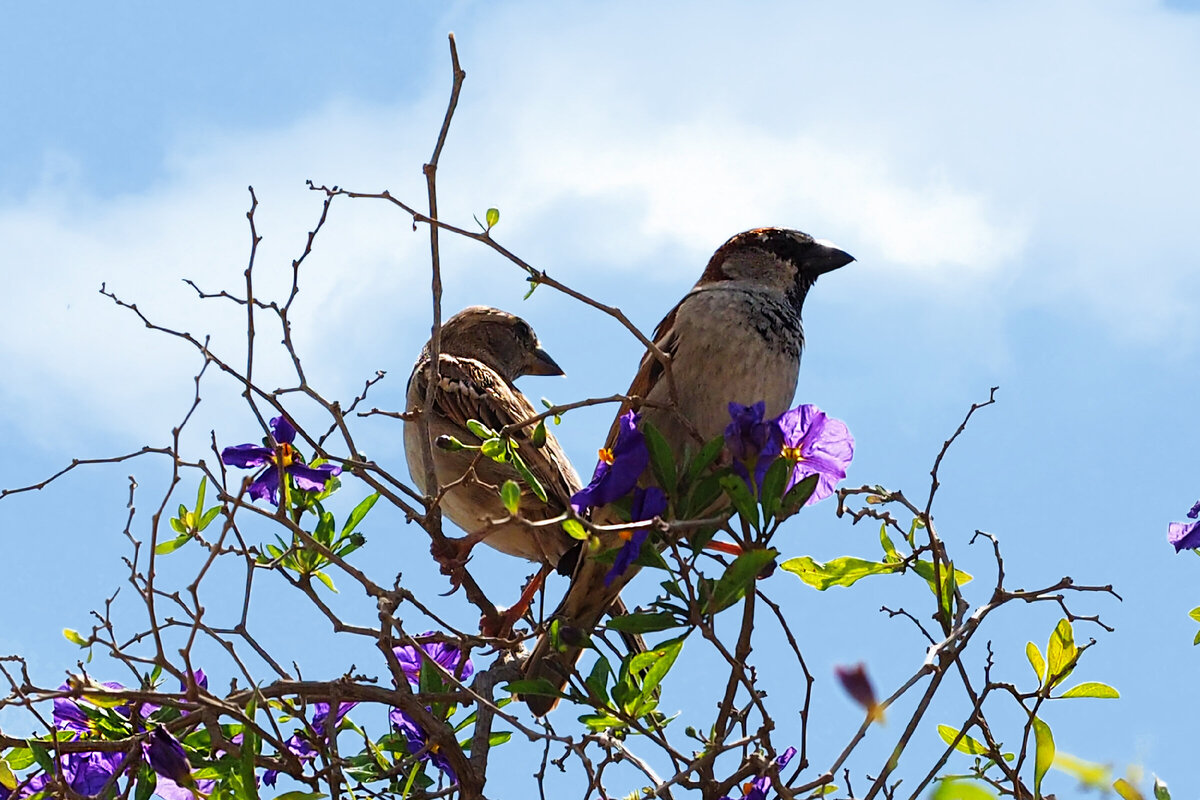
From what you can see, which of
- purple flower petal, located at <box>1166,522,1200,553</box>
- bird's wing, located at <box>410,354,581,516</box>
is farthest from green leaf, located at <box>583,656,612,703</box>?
bird's wing, located at <box>410,354,581,516</box>

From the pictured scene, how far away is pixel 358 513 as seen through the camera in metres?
2.36

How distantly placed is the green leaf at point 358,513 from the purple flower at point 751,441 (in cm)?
88

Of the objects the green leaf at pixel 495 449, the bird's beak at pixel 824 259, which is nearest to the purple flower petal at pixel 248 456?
the green leaf at pixel 495 449

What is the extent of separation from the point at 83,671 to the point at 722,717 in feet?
3.37

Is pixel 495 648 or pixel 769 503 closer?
pixel 769 503

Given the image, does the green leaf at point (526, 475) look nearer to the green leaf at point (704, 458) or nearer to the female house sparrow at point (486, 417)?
Result: the green leaf at point (704, 458)

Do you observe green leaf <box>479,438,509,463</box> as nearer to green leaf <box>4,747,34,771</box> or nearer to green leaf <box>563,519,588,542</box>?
green leaf <box>563,519,588,542</box>

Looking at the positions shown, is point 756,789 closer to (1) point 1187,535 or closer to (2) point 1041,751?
(2) point 1041,751

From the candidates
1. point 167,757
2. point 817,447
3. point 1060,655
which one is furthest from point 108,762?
point 1060,655

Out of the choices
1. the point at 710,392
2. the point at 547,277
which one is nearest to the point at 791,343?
the point at 710,392

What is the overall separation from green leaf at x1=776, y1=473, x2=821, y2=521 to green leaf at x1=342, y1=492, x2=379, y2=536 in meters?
0.93

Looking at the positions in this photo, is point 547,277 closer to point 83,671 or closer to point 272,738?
point 272,738

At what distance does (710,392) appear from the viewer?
8.93 ft

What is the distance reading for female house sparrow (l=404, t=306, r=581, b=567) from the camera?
334 cm
